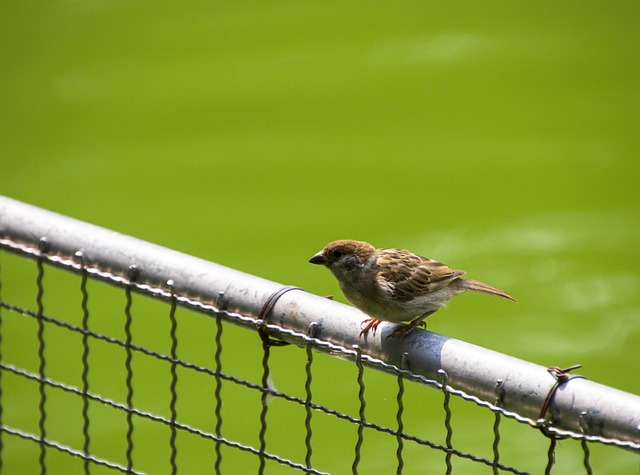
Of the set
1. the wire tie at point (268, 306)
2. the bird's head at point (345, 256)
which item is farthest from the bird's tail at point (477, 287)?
the wire tie at point (268, 306)

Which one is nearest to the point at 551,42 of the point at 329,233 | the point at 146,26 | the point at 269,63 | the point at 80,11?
the point at 269,63

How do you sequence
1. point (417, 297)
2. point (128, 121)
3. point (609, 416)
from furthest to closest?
point (128, 121) → point (417, 297) → point (609, 416)

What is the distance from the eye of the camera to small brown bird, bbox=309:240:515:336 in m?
3.67

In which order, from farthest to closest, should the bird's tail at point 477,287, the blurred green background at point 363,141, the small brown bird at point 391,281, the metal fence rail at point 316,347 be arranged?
1. the blurred green background at point 363,141
2. the bird's tail at point 477,287
3. the small brown bird at point 391,281
4. the metal fence rail at point 316,347

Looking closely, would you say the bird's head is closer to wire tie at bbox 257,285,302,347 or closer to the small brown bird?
the small brown bird

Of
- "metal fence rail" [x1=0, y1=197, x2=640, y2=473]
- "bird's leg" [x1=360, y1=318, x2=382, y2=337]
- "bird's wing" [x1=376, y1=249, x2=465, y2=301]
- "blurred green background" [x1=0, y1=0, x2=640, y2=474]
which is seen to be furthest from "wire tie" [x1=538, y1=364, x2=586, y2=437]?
"blurred green background" [x1=0, y1=0, x2=640, y2=474]

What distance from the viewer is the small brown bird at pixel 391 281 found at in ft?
12.0

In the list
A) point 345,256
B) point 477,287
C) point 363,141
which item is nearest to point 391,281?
point 345,256

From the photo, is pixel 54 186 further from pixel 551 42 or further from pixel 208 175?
pixel 551 42

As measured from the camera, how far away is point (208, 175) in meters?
7.02

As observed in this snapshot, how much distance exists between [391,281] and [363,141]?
11.7ft

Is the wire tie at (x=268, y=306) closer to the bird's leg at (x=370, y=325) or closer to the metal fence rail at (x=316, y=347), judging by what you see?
the metal fence rail at (x=316, y=347)

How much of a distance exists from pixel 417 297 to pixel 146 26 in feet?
17.2

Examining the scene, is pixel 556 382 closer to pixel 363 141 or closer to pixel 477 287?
pixel 477 287
